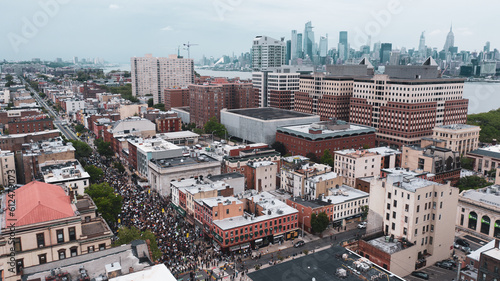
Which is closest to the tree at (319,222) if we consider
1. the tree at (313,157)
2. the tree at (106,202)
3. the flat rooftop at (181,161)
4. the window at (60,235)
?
the flat rooftop at (181,161)

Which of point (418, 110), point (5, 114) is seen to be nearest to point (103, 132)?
point (5, 114)

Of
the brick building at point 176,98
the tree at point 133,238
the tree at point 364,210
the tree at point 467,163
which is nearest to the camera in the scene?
the tree at point 133,238

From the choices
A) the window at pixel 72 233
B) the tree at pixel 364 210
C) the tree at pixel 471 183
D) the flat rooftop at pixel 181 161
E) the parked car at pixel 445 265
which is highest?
the window at pixel 72 233

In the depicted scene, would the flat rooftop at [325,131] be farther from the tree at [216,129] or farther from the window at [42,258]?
the window at [42,258]

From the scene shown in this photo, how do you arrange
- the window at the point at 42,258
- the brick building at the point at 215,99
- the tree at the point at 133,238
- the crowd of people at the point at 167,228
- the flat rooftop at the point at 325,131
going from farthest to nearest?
the brick building at the point at 215,99 < the flat rooftop at the point at 325,131 < the crowd of people at the point at 167,228 < the tree at the point at 133,238 < the window at the point at 42,258

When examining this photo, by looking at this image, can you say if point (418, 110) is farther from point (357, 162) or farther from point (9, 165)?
point (9, 165)

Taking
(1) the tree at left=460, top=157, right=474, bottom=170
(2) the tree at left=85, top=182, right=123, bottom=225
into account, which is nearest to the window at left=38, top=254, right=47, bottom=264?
(2) the tree at left=85, top=182, right=123, bottom=225
